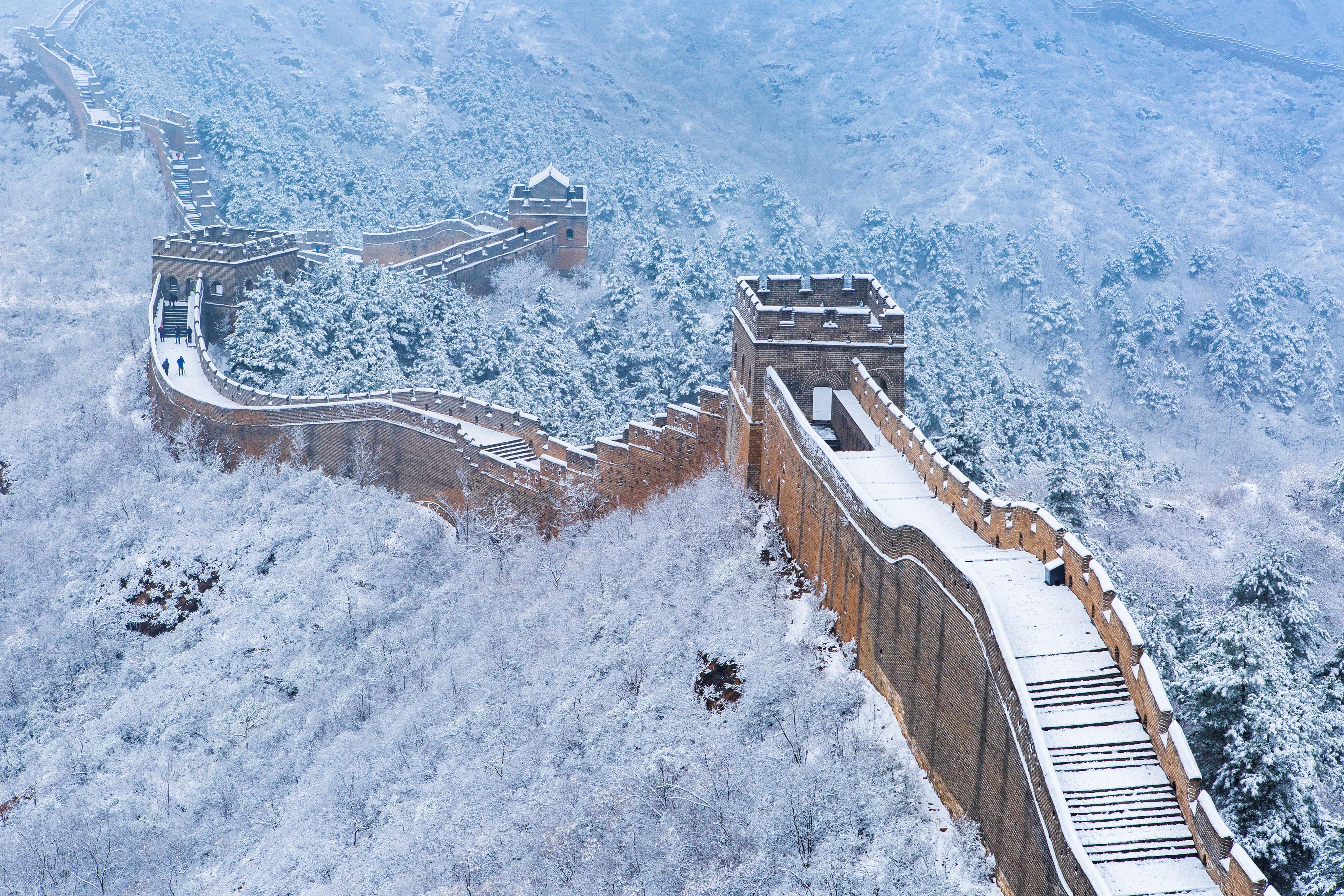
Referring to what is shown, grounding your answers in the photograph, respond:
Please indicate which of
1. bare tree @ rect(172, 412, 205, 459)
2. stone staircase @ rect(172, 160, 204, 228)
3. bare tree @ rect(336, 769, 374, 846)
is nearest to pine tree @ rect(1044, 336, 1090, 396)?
bare tree @ rect(172, 412, 205, 459)

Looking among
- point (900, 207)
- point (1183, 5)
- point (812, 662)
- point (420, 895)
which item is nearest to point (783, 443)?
point (812, 662)

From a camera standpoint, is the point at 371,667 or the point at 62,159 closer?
the point at 371,667

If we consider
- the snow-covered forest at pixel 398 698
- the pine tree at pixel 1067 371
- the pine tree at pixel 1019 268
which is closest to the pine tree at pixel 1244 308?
the pine tree at pixel 1019 268

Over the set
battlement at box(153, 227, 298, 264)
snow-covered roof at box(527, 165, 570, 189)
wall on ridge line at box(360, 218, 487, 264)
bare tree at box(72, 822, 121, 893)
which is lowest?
bare tree at box(72, 822, 121, 893)

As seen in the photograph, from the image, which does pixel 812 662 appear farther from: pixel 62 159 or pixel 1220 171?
pixel 1220 171

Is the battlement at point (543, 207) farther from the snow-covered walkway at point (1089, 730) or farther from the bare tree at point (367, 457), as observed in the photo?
the snow-covered walkway at point (1089, 730)

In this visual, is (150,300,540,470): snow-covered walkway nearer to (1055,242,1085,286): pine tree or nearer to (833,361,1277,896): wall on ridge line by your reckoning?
(833,361,1277,896): wall on ridge line

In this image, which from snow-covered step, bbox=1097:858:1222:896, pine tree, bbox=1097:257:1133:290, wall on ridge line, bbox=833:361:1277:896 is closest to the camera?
wall on ridge line, bbox=833:361:1277:896
